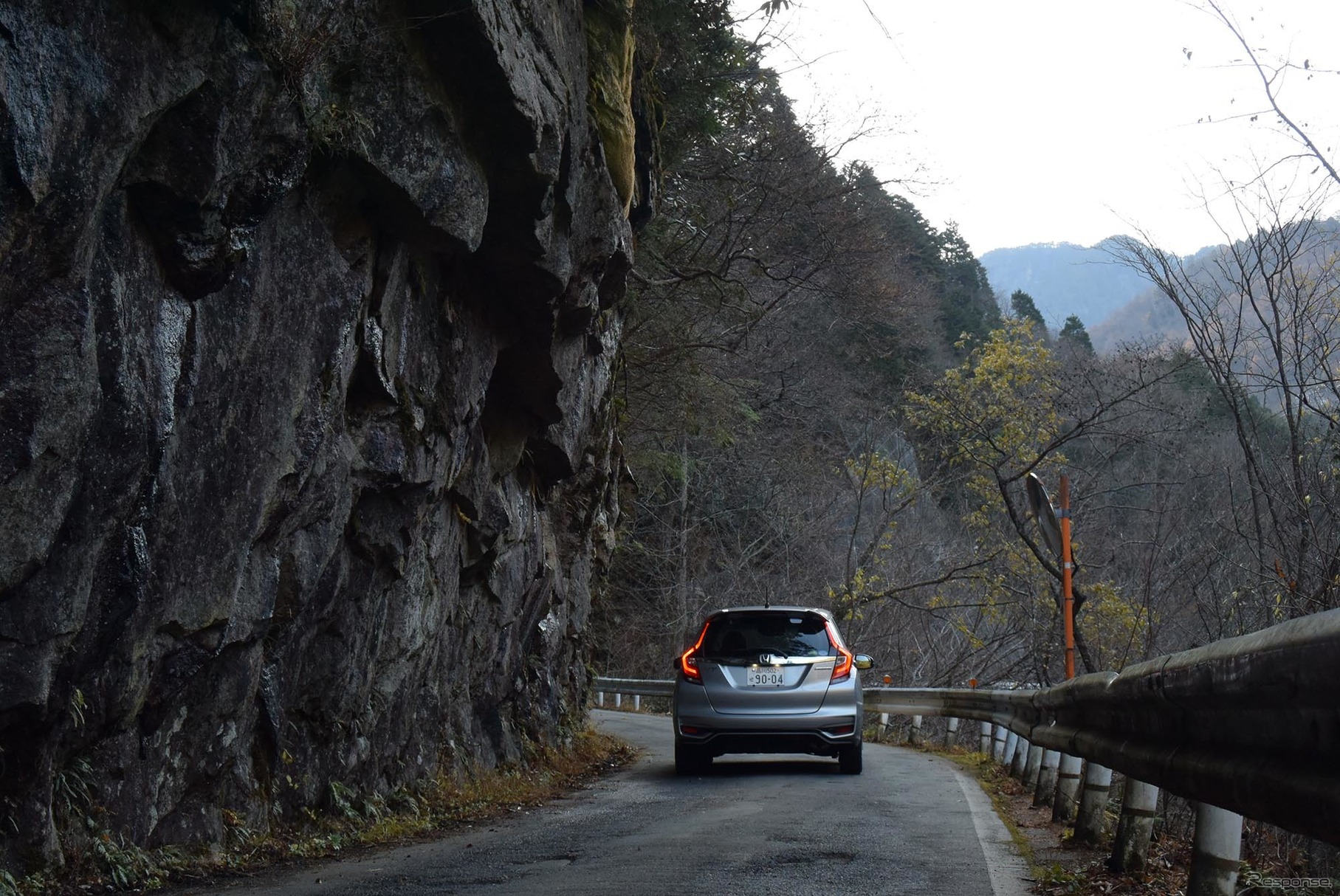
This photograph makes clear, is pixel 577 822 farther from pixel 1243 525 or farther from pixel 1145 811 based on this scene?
pixel 1243 525

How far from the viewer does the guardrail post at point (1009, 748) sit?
13.5 meters

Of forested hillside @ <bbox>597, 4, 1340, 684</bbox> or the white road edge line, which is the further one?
forested hillside @ <bbox>597, 4, 1340, 684</bbox>

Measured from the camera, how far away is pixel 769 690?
43.2 ft

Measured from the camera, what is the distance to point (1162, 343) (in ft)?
62.9

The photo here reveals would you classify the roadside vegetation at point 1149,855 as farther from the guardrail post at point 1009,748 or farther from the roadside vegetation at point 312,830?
the roadside vegetation at point 312,830

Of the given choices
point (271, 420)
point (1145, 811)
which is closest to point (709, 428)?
point (271, 420)

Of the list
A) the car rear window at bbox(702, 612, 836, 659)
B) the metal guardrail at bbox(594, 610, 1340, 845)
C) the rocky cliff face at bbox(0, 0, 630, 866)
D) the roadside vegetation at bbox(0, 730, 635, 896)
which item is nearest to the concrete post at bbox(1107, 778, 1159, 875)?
the metal guardrail at bbox(594, 610, 1340, 845)

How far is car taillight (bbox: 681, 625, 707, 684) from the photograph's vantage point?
44.2 ft

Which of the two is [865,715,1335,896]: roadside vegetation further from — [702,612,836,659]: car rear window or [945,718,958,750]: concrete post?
[945,718,958,750]: concrete post

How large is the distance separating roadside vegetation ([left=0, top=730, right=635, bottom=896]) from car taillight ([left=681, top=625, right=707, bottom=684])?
167 centimetres

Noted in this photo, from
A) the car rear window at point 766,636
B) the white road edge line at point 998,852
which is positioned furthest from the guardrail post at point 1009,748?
the white road edge line at point 998,852

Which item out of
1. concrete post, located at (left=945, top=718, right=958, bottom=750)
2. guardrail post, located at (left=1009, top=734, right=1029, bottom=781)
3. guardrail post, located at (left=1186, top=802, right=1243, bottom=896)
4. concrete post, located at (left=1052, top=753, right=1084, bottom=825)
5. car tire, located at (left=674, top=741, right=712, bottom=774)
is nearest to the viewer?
guardrail post, located at (left=1186, top=802, right=1243, bottom=896)

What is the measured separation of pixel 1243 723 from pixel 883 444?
3672 centimetres

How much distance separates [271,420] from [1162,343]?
15.3 meters
